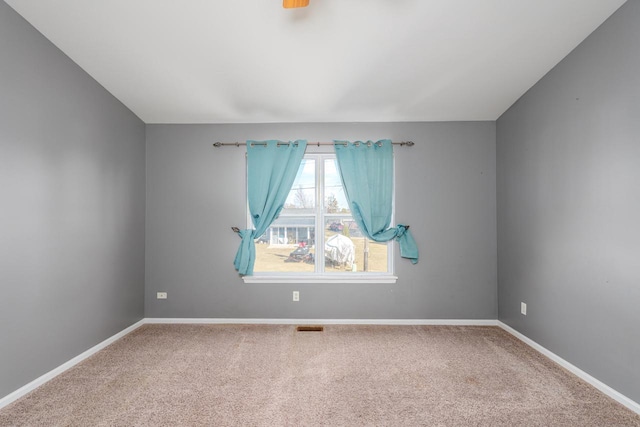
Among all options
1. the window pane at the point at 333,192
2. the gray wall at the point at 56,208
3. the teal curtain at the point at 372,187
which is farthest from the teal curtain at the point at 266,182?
the gray wall at the point at 56,208

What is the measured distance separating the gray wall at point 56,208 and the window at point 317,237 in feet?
5.07

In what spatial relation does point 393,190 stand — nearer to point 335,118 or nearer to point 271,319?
point 335,118

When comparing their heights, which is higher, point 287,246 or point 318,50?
point 318,50

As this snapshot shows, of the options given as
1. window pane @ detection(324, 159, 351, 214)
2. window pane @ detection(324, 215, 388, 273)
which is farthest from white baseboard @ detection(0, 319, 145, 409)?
window pane @ detection(324, 159, 351, 214)

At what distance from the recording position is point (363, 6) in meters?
2.00

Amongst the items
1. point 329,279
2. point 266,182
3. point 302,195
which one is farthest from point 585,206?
point 266,182

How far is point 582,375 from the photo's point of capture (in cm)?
233

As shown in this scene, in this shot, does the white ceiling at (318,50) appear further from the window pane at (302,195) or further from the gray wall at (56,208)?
the window pane at (302,195)

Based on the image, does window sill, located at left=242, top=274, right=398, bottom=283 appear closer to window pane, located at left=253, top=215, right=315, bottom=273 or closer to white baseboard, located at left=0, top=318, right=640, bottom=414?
window pane, located at left=253, top=215, right=315, bottom=273

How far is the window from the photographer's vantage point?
12.1ft

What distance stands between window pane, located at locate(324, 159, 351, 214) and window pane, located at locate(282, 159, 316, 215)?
0.48 feet

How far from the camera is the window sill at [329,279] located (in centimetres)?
358

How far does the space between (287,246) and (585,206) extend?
2.83m

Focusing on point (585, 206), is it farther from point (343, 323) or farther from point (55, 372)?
point (55, 372)
